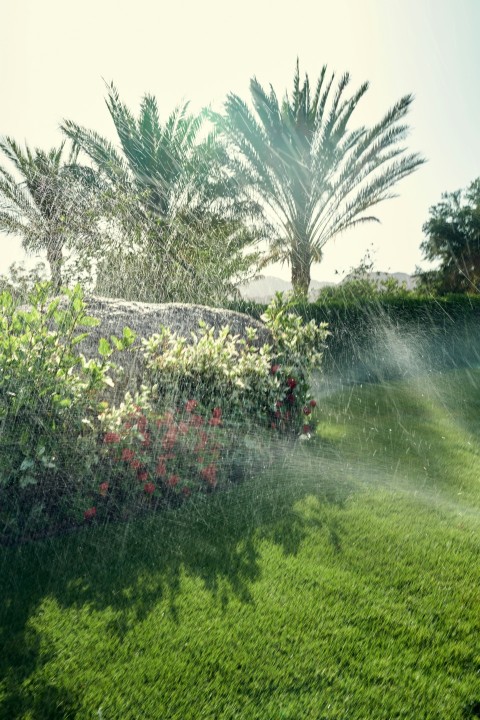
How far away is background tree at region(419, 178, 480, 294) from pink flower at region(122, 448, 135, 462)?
2408 cm

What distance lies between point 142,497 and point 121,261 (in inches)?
422

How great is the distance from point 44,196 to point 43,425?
15158 mm

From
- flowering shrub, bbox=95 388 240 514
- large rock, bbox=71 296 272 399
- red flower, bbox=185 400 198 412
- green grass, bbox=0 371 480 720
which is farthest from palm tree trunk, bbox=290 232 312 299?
green grass, bbox=0 371 480 720

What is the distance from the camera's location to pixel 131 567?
302 cm

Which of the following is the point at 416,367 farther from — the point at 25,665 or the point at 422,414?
the point at 25,665

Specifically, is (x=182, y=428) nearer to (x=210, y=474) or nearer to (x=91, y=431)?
(x=210, y=474)

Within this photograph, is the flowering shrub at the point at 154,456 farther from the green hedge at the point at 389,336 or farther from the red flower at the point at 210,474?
the green hedge at the point at 389,336

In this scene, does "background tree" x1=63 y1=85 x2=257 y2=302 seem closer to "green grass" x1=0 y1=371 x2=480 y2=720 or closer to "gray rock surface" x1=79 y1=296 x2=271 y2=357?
"gray rock surface" x1=79 y1=296 x2=271 y2=357

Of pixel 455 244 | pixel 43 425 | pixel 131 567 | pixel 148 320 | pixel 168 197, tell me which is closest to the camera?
pixel 131 567

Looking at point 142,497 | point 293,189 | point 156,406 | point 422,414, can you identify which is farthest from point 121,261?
point 142,497

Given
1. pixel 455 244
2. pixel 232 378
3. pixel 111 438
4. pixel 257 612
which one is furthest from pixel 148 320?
pixel 455 244

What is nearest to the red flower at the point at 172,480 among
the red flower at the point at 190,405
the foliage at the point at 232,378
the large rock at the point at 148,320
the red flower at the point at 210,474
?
the red flower at the point at 210,474

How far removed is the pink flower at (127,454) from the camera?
360cm

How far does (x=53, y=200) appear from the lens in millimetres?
16641
